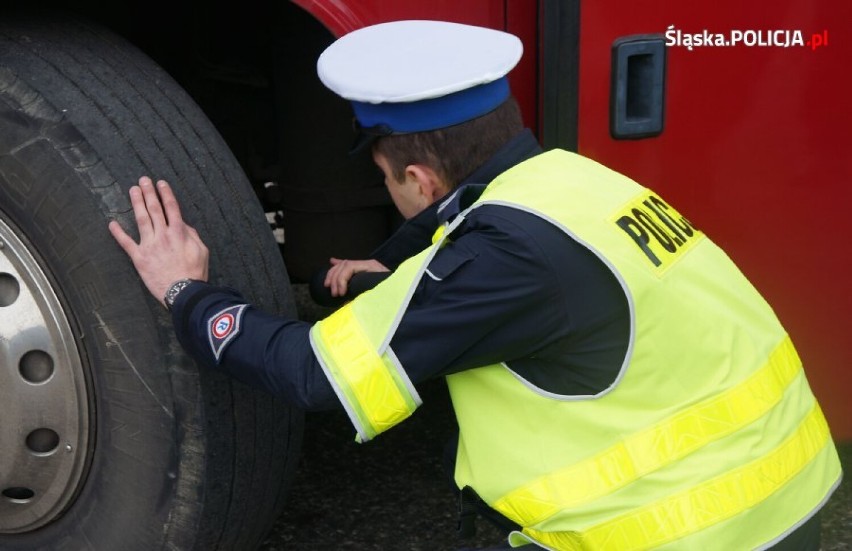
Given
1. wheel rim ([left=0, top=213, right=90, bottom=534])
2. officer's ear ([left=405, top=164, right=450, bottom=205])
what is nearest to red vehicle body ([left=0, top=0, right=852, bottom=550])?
wheel rim ([left=0, top=213, right=90, bottom=534])

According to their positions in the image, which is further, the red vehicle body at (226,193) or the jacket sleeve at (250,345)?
the red vehicle body at (226,193)

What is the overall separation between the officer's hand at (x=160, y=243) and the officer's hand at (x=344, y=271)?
0.44 m

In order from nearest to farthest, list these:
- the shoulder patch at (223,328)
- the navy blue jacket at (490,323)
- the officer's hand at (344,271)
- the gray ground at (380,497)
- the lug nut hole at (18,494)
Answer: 1. the navy blue jacket at (490,323)
2. the shoulder patch at (223,328)
3. the lug nut hole at (18,494)
4. the officer's hand at (344,271)
5. the gray ground at (380,497)

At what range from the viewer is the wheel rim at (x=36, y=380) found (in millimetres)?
1995

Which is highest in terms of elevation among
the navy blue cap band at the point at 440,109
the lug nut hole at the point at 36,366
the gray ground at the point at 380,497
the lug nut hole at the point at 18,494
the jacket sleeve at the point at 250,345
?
the navy blue cap band at the point at 440,109

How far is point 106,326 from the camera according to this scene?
197cm

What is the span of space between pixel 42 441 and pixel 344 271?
629 millimetres

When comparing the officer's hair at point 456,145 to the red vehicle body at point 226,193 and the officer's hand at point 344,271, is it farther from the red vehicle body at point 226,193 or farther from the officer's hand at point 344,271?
the officer's hand at point 344,271

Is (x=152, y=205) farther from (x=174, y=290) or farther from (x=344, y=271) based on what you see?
(x=344, y=271)

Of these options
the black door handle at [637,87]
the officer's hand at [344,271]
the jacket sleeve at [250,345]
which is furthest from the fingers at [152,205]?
the black door handle at [637,87]

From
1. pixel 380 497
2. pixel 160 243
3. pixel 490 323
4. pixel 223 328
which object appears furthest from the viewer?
pixel 380 497

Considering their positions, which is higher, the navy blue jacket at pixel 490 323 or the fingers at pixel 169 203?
the fingers at pixel 169 203

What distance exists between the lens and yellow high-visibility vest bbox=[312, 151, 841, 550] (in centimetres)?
174

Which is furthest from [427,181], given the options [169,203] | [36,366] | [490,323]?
[36,366]
